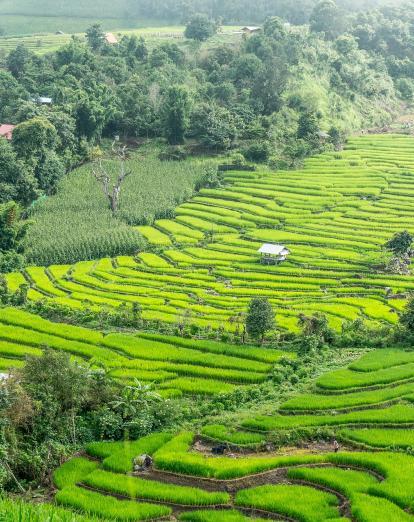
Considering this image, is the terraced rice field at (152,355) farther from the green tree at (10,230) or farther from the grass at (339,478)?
the green tree at (10,230)

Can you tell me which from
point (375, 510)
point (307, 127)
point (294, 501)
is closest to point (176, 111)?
point (307, 127)

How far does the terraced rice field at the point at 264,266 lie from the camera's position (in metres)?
38.9

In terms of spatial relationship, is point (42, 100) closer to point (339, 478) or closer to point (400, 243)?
point (400, 243)

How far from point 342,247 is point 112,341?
1762 centimetres

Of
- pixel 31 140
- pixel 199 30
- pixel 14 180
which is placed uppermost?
pixel 199 30

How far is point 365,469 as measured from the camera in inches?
929

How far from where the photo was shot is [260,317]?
32.8 meters

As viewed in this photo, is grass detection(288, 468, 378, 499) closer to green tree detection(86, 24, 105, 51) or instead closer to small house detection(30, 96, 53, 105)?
small house detection(30, 96, 53, 105)

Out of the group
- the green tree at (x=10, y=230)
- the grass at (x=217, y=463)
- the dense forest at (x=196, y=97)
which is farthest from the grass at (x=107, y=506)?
the dense forest at (x=196, y=97)

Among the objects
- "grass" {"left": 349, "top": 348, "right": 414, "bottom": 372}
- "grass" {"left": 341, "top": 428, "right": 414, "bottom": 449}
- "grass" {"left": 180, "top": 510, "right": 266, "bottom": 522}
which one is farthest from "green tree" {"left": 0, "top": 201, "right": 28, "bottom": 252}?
"grass" {"left": 180, "top": 510, "right": 266, "bottom": 522}

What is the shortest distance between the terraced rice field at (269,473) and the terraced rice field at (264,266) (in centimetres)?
929

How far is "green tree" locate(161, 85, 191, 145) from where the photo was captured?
64500 mm

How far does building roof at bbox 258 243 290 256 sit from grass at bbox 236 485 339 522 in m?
22.9

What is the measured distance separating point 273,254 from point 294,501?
2394 centimetres
